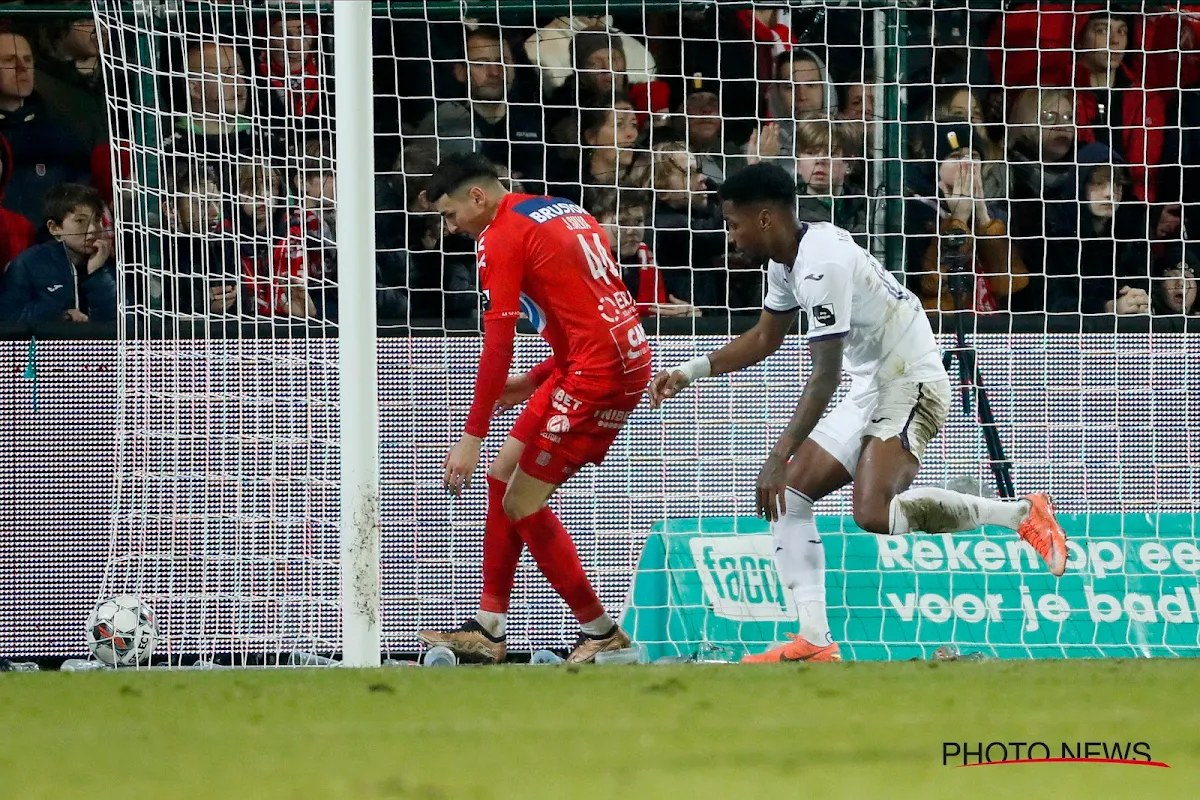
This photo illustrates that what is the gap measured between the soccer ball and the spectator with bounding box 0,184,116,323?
6.28ft

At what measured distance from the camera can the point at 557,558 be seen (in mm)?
6082

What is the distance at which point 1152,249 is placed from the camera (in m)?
8.57

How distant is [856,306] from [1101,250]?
9.53 ft

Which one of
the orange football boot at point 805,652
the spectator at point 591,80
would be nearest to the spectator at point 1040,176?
the spectator at point 591,80

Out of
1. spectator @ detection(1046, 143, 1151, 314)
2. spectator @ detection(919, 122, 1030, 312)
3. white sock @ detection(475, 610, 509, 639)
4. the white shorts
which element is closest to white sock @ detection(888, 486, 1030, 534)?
the white shorts

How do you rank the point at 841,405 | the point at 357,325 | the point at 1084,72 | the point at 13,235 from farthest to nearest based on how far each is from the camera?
the point at 1084,72 → the point at 13,235 → the point at 841,405 → the point at 357,325

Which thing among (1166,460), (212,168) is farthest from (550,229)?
(1166,460)

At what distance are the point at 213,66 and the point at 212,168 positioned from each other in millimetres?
788

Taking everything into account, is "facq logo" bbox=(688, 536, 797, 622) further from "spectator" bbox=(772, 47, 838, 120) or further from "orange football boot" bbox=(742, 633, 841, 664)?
"spectator" bbox=(772, 47, 838, 120)

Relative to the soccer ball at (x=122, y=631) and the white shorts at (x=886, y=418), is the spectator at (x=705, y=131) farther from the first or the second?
the soccer ball at (x=122, y=631)

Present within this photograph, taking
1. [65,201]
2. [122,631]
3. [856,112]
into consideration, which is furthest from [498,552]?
[65,201]

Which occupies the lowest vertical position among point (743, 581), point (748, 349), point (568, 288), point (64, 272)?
point (743, 581)

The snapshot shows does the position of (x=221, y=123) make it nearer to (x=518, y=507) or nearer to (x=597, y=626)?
(x=518, y=507)

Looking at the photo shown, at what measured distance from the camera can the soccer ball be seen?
701 centimetres
